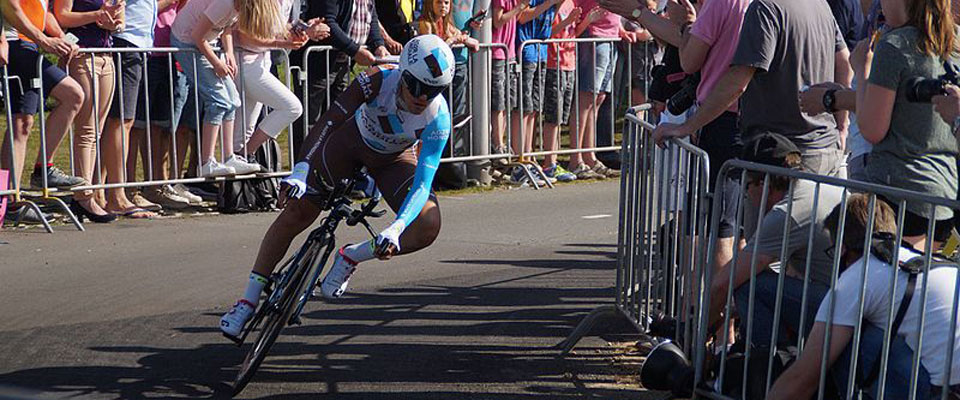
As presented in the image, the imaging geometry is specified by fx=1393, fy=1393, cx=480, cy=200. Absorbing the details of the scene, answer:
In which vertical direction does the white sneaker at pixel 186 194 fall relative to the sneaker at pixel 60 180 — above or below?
below

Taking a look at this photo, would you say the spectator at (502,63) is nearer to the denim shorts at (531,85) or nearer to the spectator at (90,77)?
the denim shorts at (531,85)

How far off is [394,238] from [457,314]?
208cm

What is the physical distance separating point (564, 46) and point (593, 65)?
1.21 ft

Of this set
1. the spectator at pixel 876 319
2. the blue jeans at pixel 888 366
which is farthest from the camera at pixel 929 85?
the blue jeans at pixel 888 366

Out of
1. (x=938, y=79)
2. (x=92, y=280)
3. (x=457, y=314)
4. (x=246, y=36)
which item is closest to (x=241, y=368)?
(x=457, y=314)

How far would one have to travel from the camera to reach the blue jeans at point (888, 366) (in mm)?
4820

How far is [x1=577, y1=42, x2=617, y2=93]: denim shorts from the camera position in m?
13.7

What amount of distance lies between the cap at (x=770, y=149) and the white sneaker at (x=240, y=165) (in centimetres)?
592

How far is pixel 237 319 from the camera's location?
682 centimetres

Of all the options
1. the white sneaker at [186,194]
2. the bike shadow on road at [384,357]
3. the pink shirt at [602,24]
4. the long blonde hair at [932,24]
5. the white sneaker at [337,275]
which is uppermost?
the long blonde hair at [932,24]

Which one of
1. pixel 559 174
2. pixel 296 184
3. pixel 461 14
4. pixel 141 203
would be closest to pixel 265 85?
pixel 141 203

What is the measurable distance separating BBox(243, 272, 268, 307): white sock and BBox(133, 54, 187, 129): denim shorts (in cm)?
445

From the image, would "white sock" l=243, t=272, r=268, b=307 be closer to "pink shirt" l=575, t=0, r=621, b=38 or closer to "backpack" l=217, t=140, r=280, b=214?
"backpack" l=217, t=140, r=280, b=214

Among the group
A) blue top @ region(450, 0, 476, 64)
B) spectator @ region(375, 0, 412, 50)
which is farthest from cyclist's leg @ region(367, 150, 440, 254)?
spectator @ region(375, 0, 412, 50)
